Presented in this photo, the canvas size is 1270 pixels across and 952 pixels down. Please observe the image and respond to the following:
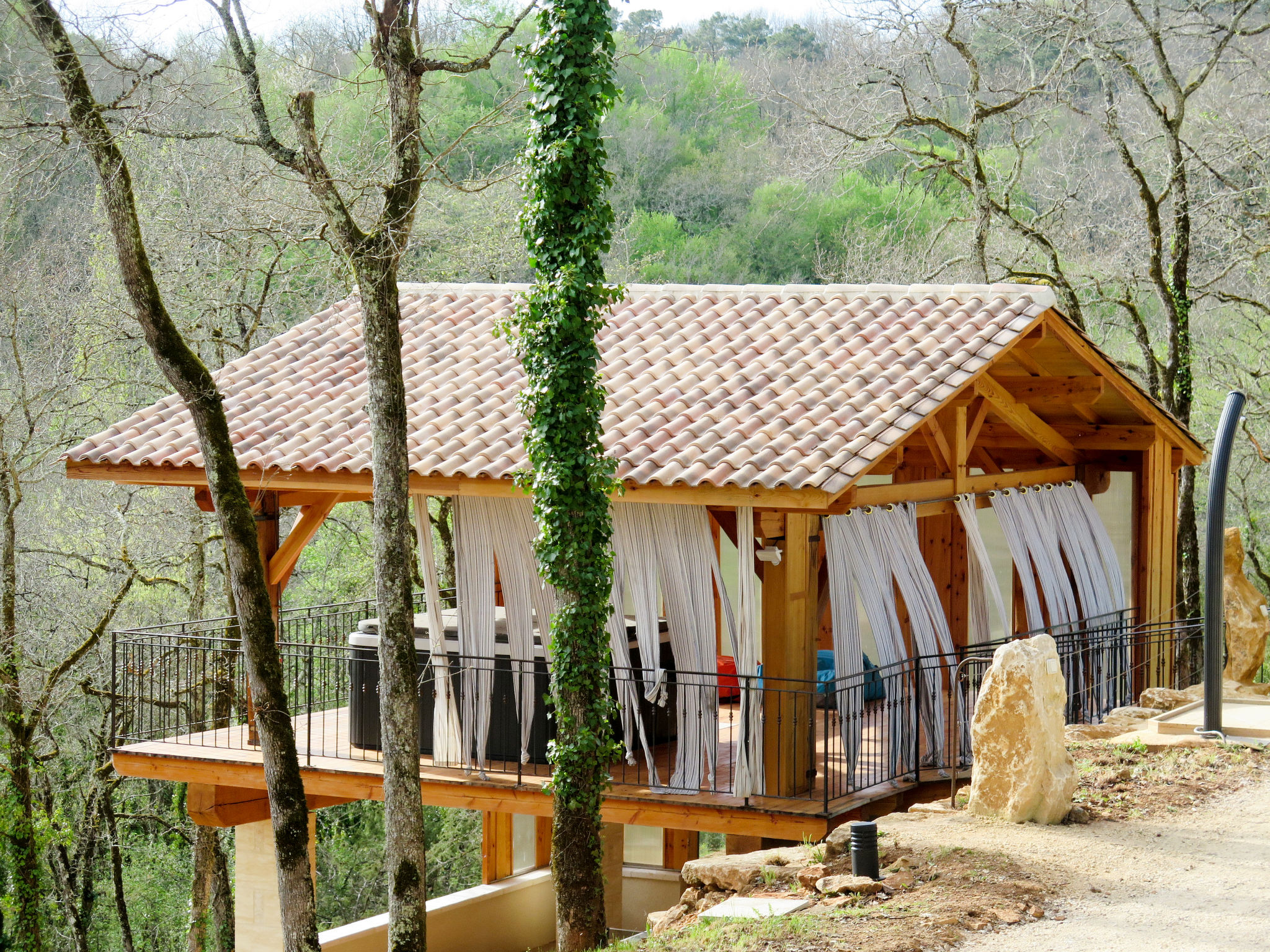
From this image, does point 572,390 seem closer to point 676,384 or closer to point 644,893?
point 676,384

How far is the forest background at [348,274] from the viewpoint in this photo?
1719 cm

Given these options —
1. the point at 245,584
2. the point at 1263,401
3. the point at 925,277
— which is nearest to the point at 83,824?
the point at 245,584

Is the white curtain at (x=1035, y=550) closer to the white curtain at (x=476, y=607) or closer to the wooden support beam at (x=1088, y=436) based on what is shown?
the wooden support beam at (x=1088, y=436)

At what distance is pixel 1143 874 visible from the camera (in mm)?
6547

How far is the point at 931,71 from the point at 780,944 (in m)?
14.5

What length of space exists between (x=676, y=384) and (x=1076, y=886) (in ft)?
20.1

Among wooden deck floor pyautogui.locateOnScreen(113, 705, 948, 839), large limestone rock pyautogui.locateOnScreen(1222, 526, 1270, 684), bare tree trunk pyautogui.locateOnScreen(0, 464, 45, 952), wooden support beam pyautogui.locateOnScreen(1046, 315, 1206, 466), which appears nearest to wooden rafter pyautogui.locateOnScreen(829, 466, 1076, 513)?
wooden support beam pyautogui.locateOnScreen(1046, 315, 1206, 466)

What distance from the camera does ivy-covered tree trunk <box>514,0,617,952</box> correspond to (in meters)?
9.12

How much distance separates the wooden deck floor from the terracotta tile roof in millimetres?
2292

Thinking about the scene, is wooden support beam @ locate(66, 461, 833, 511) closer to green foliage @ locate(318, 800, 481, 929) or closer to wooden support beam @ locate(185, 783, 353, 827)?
wooden support beam @ locate(185, 783, 353, 827)

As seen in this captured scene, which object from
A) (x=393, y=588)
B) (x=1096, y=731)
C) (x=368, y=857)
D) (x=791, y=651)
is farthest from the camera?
(x=368, y=857)

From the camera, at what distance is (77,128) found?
8.36 m

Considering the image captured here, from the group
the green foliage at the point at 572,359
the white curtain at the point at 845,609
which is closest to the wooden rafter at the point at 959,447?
the white curtain at the point at 845,609

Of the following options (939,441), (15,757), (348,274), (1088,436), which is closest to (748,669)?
(939,441)
